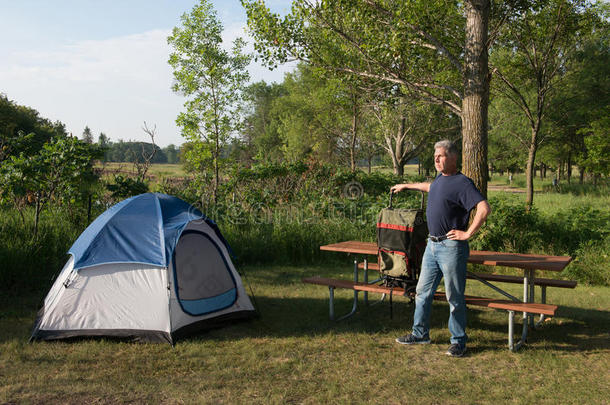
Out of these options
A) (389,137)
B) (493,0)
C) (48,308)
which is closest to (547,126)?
(389,137)

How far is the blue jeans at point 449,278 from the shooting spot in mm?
4461

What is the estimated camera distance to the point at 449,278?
4508 mm

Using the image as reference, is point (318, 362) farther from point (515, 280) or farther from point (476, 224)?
point (515, 280)

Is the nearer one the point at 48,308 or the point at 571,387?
the point at 571,387

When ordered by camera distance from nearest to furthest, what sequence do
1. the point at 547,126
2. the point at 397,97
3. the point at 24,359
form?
1. the point at 24,359
2. the point at 397,97
3. the point at 547,126

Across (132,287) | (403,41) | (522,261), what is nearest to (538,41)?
(403,41)

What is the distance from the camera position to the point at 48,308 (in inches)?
207

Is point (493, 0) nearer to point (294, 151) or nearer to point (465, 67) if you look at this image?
point (465, 67)

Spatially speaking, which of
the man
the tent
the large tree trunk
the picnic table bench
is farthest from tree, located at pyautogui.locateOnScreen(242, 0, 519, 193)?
the tent

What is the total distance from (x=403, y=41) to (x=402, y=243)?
19.7 ft

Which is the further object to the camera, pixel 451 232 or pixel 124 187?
pixel 124 187

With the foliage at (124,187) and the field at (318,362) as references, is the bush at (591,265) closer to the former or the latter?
the field at (318,362)

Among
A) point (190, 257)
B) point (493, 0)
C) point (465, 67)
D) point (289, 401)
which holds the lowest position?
point (289, 401)

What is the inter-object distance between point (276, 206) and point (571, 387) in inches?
311
